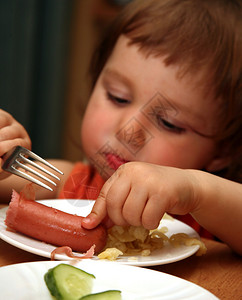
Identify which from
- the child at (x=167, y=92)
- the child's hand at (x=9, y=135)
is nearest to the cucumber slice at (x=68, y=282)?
the child's hand at (x=9, y=135)

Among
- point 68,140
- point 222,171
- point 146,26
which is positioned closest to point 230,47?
point 146,26

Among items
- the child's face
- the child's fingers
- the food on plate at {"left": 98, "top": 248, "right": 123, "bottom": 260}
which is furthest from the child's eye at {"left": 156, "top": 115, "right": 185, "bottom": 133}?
the food on plate at {"left": 98, "top": 248, "right": 123, "bottom": 260}

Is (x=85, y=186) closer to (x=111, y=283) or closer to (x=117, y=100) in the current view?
(x=117, y=100)

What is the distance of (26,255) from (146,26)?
1126mm

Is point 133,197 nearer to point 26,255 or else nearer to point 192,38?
point 26,255

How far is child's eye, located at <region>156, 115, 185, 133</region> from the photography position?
5.06 feet

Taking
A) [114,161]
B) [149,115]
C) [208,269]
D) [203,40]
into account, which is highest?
[203,40]

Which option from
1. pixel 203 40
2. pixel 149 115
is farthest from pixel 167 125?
pixel 203 40

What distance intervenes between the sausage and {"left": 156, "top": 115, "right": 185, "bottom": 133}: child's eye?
0.75 meters

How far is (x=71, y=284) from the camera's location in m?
0.66

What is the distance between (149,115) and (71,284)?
95 cm

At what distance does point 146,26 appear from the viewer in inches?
65.1

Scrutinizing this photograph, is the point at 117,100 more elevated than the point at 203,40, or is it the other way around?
the point at 203,40

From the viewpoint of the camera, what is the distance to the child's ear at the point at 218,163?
1792mm
